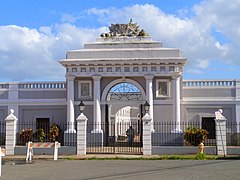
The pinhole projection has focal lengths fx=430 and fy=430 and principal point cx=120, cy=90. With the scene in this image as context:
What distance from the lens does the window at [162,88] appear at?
28875 mm

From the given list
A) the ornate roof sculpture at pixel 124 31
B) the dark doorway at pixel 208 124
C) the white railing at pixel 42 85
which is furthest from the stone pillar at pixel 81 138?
the ornate roof sculpture at pixel 124 31

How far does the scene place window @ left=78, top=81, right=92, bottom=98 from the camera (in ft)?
96.7

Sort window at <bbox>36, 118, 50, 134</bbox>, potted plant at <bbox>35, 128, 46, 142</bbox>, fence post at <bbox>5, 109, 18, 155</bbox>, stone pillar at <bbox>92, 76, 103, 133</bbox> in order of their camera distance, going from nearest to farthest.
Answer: fence post at <bbox>5, 109, 18, 155</bbox> < potted plant at <bbox>35, 128, 46, 142</bbox> < stone pillar at <bbox>92, 76, 103, 133</bbox> < window at <bbox>36, 118, 50, 134</bbox>

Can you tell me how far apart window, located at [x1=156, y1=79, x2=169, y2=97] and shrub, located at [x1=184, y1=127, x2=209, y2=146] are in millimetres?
3082

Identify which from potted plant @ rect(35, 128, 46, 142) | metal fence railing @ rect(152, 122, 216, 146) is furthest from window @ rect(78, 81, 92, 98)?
metal fence railing @ rect(152, 122, 216, 146)

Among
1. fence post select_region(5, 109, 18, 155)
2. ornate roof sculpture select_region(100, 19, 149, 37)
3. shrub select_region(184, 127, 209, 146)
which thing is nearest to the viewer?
fence post select_region(5, 109, 18, 155)

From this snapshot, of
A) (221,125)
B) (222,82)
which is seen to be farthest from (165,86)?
(221,125)

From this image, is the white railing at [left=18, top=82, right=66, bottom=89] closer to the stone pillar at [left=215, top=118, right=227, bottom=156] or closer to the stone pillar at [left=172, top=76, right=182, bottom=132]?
the stone pillar at [left=172, top=76, right=182, bottom=132]

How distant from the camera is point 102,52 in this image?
96.2ft

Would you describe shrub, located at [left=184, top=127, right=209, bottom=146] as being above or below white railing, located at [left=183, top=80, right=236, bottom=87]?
below

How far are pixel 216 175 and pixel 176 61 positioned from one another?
15.7 metres

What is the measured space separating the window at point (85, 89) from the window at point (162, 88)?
15.2 feet

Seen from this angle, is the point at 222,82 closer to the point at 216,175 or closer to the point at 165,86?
the point at 165,86

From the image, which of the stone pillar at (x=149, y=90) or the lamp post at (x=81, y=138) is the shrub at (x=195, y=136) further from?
the lamp post at (x=81, y=138)
